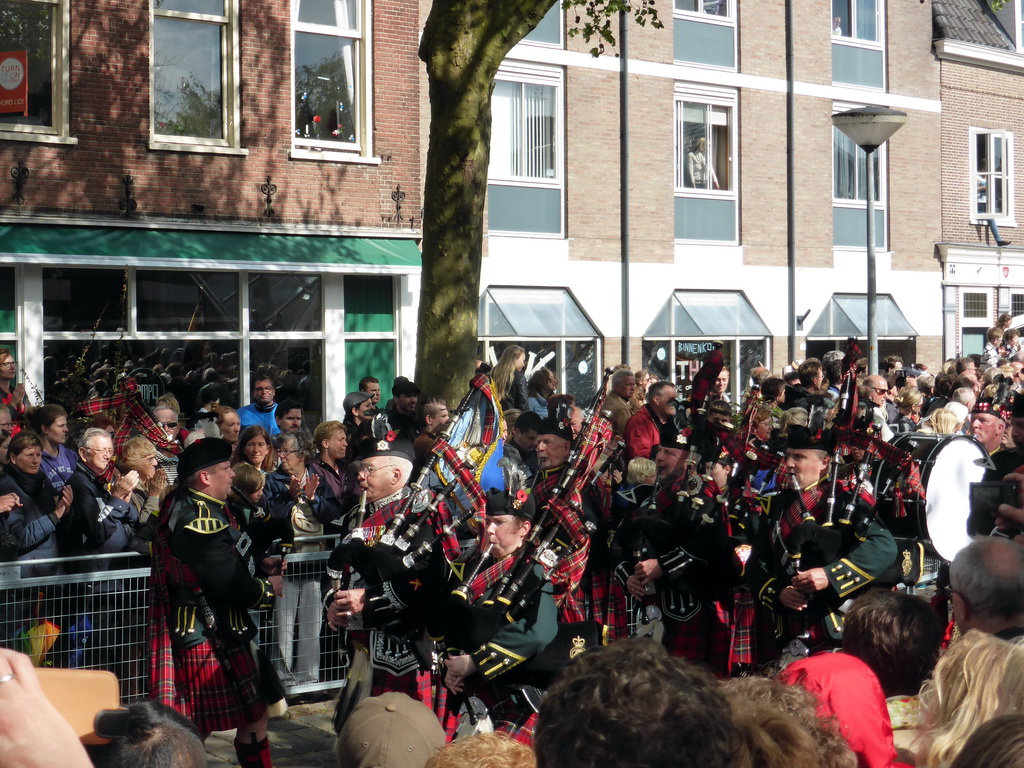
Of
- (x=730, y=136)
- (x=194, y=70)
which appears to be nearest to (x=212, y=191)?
(x=194, y=70)

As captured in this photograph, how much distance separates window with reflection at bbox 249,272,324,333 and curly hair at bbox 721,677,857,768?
505 inches

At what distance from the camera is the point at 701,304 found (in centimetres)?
1975

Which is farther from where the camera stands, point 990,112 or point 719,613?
point 990,112

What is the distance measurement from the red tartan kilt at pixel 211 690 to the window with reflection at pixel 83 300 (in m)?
8.81

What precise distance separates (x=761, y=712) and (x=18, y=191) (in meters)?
12.5

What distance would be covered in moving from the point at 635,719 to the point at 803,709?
3.49 feet

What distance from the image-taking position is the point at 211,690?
578cm

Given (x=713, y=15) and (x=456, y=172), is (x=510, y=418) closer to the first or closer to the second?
(x=456, y=172)

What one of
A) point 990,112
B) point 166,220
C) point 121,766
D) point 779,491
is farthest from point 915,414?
point 990,112

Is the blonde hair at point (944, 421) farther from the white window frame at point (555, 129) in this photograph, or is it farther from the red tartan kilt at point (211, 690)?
the white window frame at point (555, 129)

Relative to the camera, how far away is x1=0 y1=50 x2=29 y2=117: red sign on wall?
1331 centimetres

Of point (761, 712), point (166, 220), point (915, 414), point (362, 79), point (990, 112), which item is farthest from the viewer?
point (990, 112)

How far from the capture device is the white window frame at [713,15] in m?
19.4

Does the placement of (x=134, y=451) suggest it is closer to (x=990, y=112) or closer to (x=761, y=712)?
(x=761, y=712)
